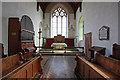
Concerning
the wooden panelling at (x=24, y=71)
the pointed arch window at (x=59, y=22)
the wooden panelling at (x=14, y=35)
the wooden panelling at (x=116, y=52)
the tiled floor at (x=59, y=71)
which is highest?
the pointed arch window at (x=59, y=22)

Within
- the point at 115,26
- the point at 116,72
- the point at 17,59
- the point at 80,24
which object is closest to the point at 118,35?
the point at 115,26

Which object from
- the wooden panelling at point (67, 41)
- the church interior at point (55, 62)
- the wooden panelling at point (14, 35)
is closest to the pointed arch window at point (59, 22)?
the wooden panelling at point (67, 41)

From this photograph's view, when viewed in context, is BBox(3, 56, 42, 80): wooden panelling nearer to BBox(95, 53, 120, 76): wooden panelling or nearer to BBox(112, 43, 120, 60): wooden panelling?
BBox(95, 53, 120, 76): wooden panelling

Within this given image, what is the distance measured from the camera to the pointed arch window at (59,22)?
1155cm

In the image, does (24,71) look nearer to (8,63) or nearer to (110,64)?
(8,63)

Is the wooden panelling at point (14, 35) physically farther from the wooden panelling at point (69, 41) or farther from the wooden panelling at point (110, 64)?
the wooden panelling at point (69, 41)

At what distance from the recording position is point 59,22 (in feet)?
38.2

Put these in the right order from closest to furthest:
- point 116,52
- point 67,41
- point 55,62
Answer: point 116,52, point 55,62, point 67,41

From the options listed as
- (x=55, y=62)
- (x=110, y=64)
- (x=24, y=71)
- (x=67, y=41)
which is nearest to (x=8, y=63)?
(x=24, y=71)

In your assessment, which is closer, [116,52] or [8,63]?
[8,63]

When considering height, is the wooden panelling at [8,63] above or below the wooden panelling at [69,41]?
below

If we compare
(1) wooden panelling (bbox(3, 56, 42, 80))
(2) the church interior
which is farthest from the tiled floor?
(1) wooden panelling (bbox(3, 56, 42, 80))

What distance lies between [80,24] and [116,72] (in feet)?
24.8

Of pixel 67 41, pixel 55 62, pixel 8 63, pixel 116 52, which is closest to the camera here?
pixel 8 63
